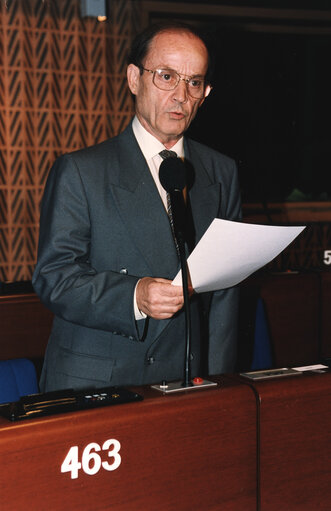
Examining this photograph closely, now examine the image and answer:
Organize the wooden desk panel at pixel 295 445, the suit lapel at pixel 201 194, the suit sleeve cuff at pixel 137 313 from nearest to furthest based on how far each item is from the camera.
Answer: the wooden desk panel at pixel 295 445, the suit sleeve cuff at pixel 137 313, the suit lapel at pixel 201 194

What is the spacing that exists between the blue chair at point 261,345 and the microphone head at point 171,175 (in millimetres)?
1308

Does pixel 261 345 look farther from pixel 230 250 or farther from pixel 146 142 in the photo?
pixel 230 250

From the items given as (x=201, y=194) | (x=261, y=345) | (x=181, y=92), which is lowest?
(x=261, y=345)

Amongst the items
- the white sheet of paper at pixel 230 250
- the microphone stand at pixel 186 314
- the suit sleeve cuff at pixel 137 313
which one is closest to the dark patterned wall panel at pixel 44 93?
the suit sleeve cuff at pixel 137 313

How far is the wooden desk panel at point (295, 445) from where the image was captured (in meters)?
1.16

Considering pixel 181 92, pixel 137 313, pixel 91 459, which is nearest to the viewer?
pixel 91 459

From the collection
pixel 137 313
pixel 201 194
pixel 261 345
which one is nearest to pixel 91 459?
pixel 137 313

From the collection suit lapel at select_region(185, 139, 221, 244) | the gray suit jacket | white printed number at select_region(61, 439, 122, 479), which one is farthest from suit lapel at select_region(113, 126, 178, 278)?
white printed number at select_region(61, 439, 122, 479)

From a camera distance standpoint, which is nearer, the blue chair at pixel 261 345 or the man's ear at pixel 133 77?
the man's ear at pixel 133 77

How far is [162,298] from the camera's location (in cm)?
126

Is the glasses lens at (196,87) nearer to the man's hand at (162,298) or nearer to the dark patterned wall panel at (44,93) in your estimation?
the man's hand at (162,298)

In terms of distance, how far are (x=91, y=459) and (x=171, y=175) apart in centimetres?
53

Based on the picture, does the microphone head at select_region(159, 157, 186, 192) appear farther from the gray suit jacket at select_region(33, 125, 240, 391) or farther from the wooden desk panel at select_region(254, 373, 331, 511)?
the wooden desk panel at select_region(254, 373, 331, 511)

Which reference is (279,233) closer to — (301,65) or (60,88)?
(60,88)
